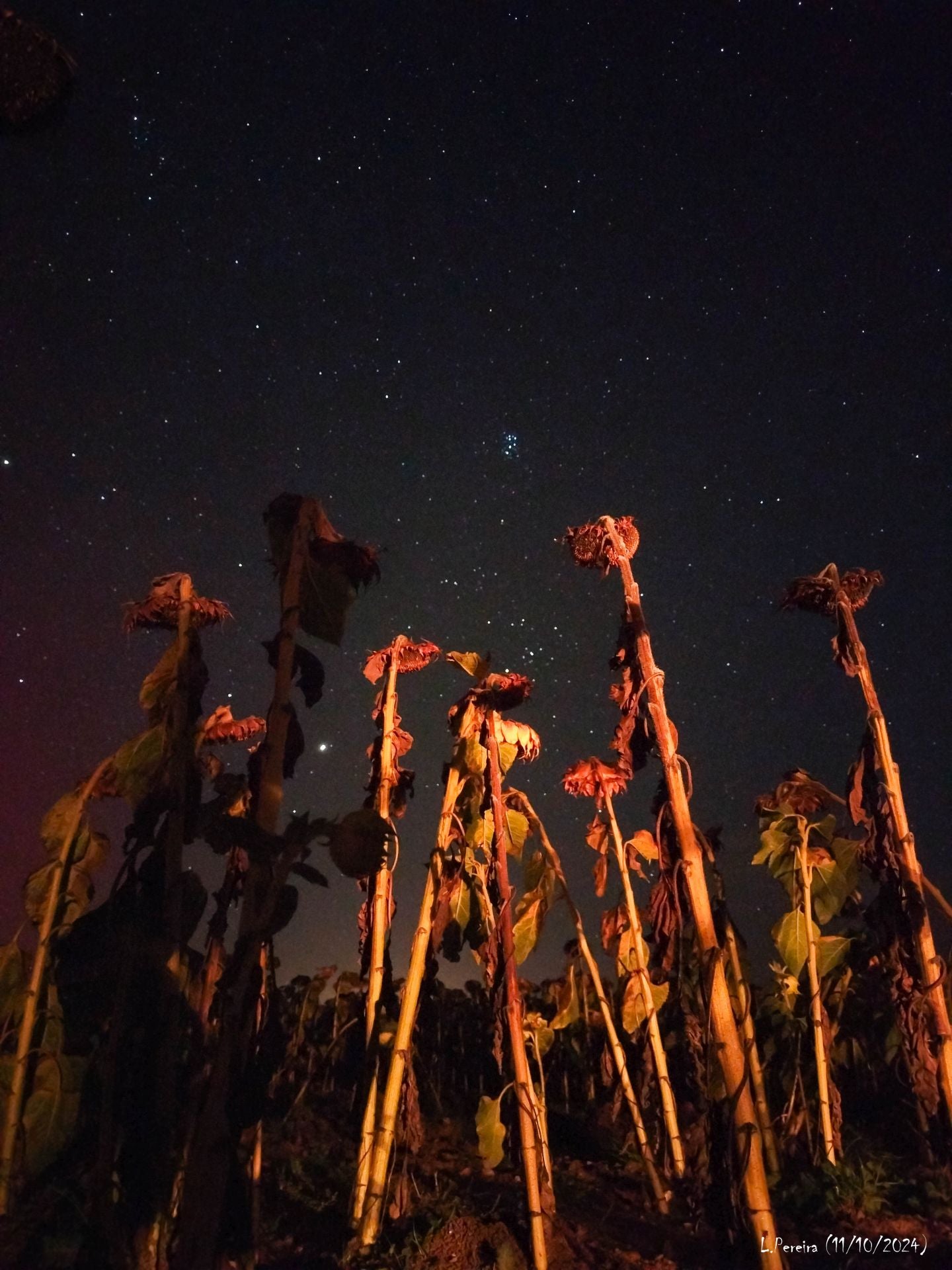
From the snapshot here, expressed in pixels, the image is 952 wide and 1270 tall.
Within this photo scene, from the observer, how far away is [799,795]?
701 cm

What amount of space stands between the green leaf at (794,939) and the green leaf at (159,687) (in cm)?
584

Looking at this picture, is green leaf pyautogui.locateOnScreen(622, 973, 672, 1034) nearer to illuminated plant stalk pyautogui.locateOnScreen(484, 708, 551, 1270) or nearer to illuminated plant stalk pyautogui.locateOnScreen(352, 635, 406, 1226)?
illuminated plant stalk pyautogui.locateOnScreen(484, 708, 551, 1270)

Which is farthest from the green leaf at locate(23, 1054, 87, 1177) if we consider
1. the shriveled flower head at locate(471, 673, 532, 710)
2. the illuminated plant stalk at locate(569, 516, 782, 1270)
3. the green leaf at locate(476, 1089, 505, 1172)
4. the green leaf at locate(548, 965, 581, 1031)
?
the green leaf at locate(548, 965, 581, 1031)

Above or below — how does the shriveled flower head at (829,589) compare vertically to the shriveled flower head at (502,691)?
above

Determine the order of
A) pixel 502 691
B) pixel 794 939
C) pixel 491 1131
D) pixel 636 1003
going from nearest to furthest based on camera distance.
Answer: pixel 491 1131
pixel 502 691
pixel 636 1003
pixel 794 939

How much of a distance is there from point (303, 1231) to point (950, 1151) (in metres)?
4.26

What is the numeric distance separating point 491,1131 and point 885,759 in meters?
3.49

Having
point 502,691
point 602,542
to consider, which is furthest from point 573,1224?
point 602,542

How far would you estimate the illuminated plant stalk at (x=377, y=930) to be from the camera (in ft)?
16.2

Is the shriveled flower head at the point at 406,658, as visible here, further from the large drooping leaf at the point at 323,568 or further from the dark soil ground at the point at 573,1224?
the large drooping leaf at the point at 323,568

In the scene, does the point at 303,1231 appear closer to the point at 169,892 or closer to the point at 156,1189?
the point at 156,1189

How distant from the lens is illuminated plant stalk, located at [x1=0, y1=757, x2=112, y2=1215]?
314 centimetres

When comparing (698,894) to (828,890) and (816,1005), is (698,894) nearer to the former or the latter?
(828,890)

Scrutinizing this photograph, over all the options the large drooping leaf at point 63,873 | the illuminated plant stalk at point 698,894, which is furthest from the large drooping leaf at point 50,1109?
the illuminated plant stalk at point 698,894
